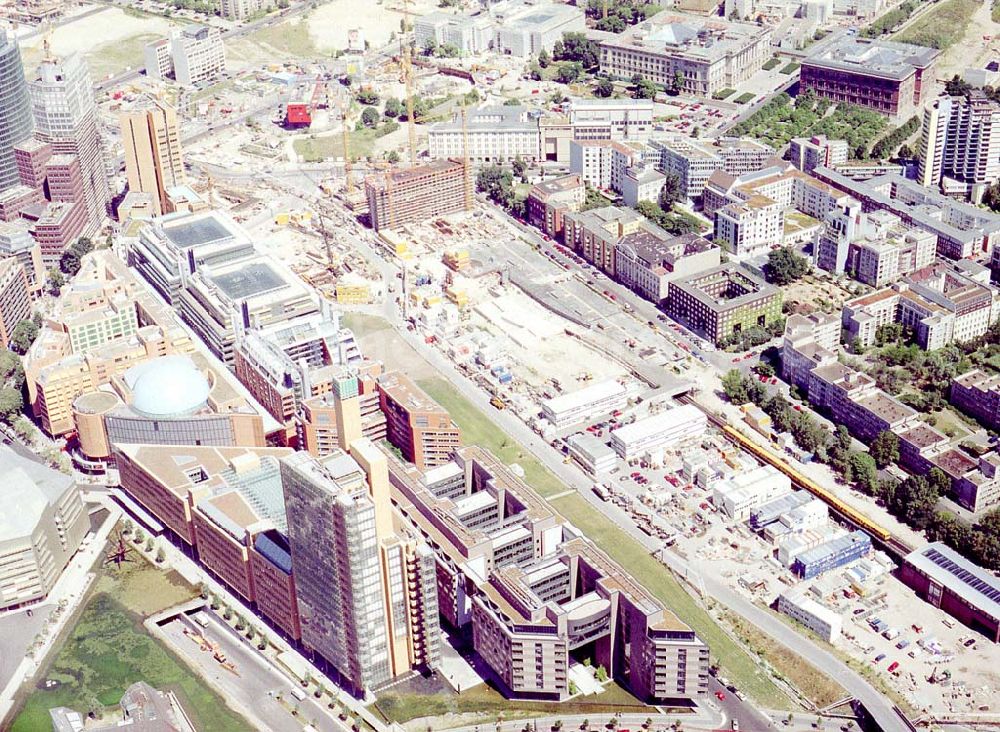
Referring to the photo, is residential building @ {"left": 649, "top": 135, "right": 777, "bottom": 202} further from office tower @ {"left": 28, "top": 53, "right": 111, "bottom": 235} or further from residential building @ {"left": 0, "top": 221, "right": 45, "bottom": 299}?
residential building @ {"left": 0, "top": 221, "right": 45, "bottom": 299}

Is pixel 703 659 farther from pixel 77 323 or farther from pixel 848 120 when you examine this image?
pixel 848 120

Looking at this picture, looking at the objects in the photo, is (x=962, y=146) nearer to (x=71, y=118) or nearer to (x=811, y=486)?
(x=811, y=486)

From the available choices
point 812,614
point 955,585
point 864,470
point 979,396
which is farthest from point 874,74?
point 812,614

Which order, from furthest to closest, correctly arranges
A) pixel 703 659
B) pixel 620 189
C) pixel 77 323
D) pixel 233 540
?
pixel 620 189 < pixel 77 323 < pixel 233 540 < pixel 703 659

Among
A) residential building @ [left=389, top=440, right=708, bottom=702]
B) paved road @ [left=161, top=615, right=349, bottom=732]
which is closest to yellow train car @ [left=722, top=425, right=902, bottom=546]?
residential building @ [left=389, top=440, right=708, bottom=702]

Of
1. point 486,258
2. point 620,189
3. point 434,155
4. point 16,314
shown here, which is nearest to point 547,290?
point 486,258

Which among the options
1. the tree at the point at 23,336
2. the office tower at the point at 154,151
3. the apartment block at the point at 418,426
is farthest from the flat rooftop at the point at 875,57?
the tree at the point at 23,336

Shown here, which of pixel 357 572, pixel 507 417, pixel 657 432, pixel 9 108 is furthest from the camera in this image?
pixel 9 108
